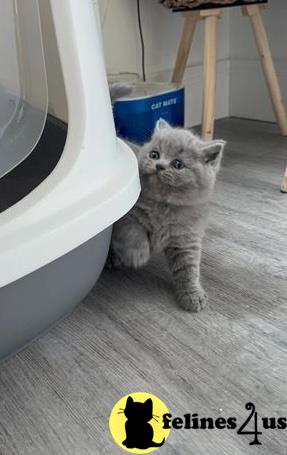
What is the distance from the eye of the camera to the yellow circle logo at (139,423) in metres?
0.54

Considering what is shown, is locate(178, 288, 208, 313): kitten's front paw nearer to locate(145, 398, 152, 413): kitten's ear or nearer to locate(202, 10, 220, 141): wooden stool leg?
locate(145, 398, 152, 413): kitten's ear

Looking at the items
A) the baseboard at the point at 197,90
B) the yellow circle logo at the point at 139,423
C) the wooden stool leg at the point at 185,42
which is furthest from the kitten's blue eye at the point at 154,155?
the baseboard at the point at 197,90

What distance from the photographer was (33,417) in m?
0.57

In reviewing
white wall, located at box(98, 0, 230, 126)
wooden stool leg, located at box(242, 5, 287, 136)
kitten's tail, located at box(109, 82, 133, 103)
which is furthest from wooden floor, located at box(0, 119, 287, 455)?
white wall, located at box(98, 0, 230, 126)

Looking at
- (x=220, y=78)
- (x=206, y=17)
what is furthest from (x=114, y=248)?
(x=220, y=78)

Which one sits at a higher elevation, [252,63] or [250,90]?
[252,63]

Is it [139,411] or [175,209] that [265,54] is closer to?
[175,209]

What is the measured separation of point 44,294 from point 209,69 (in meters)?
1.07

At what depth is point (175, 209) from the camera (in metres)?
0.80

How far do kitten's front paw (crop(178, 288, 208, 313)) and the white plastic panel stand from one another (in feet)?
1.16

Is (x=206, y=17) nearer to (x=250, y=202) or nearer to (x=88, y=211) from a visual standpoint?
(x=250, y=202)

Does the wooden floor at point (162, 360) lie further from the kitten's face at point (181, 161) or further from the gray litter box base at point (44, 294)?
the kitten's face at point (181, 161)

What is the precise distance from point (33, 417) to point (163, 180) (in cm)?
42

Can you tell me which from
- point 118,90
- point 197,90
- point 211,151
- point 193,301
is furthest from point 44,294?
point 197,90
